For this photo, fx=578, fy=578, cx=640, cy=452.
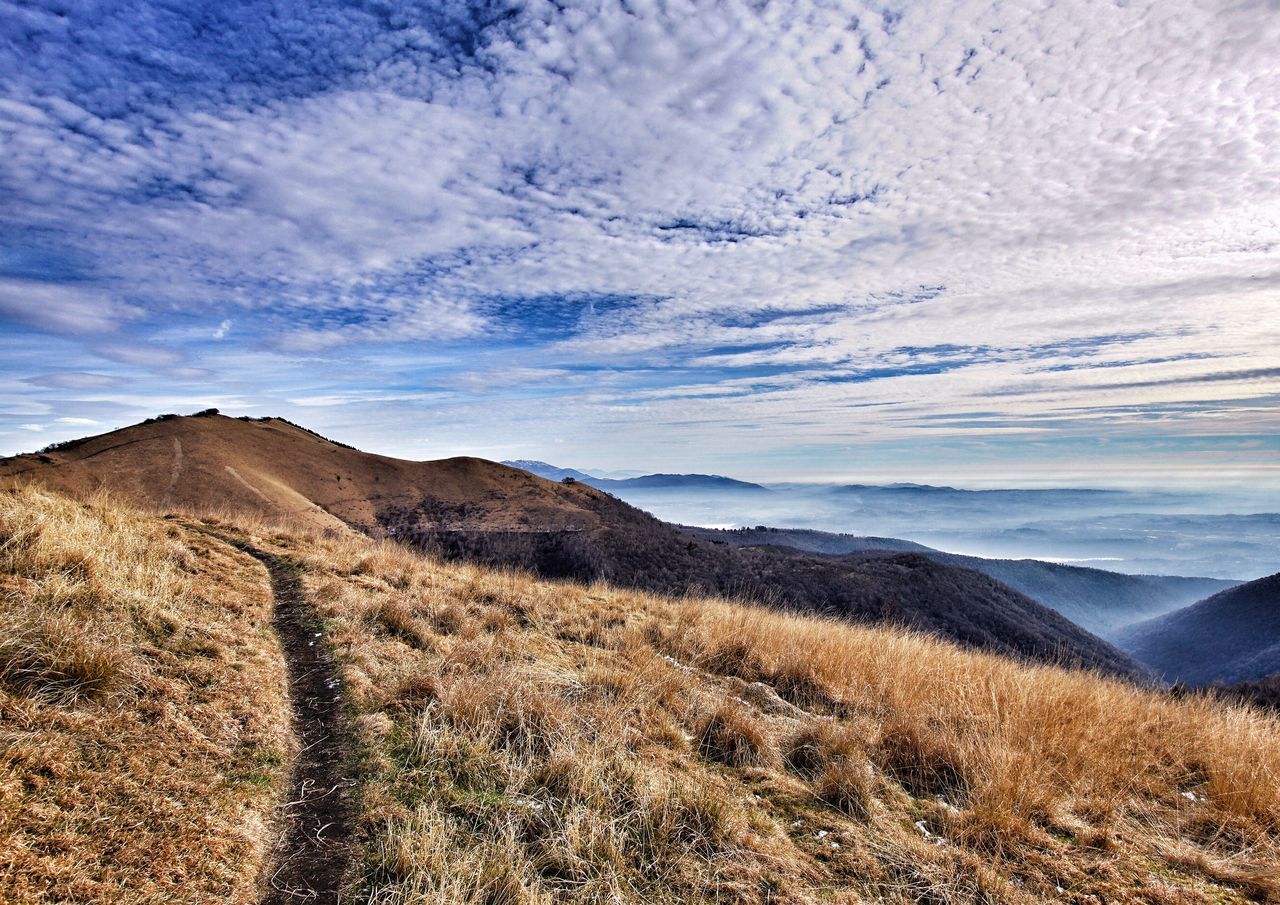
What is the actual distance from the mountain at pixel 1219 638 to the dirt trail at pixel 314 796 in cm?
6308

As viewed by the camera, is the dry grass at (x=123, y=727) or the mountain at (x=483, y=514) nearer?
the dry grass at (x=123, y=727)

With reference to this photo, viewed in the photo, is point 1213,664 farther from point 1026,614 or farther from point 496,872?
point 496,872

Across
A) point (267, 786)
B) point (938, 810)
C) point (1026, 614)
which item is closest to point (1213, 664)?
point (1026, 614)

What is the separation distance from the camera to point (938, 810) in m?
4.04

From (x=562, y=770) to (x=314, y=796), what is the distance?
5.18 feet

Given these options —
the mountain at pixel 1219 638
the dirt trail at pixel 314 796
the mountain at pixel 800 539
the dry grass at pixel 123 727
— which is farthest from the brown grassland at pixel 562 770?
the mountain at pixel 1219 638

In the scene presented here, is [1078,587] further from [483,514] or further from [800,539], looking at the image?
[483,514]

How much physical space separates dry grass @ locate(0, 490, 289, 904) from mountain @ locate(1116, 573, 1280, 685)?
209 ft

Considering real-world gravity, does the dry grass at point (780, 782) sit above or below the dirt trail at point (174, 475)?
below

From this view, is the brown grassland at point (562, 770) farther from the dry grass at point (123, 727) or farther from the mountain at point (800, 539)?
the mountain at point (800, 539)

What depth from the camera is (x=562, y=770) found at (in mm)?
3990

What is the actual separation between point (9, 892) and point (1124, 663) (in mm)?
57606

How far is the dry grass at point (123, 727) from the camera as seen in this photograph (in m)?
2.69

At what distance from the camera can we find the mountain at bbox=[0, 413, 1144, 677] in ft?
72.7
